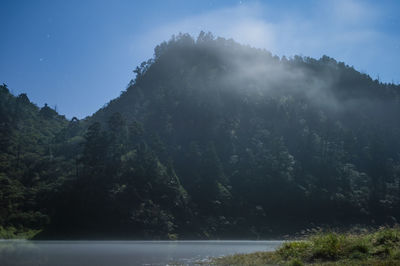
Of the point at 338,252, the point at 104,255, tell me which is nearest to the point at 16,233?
the point at 104,255

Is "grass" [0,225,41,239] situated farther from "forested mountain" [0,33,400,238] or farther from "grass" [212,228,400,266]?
"grass" [212,228,400,266]

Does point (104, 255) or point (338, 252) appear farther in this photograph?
point (104, 255)

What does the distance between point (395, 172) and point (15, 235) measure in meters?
139

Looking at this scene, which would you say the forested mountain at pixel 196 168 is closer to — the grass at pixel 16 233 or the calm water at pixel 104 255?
the grass at pixel 16 233

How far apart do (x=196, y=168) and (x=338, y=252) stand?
387 feet

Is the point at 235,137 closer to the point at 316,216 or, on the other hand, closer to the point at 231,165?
the point at 231,165

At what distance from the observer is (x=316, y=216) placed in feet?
431

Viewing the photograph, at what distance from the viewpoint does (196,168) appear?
Answer: 14012cm

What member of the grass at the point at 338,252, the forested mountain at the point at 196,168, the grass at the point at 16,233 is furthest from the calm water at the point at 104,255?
the forested mountain at the point at 196,168

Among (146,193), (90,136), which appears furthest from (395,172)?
(90,136)

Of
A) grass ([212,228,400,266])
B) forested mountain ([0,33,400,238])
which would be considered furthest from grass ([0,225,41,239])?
grass ([212,228,400,266])

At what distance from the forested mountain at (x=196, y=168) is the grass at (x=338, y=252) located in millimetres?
83499

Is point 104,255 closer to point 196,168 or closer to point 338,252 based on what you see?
point 338,252

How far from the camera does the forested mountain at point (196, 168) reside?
356 ft
